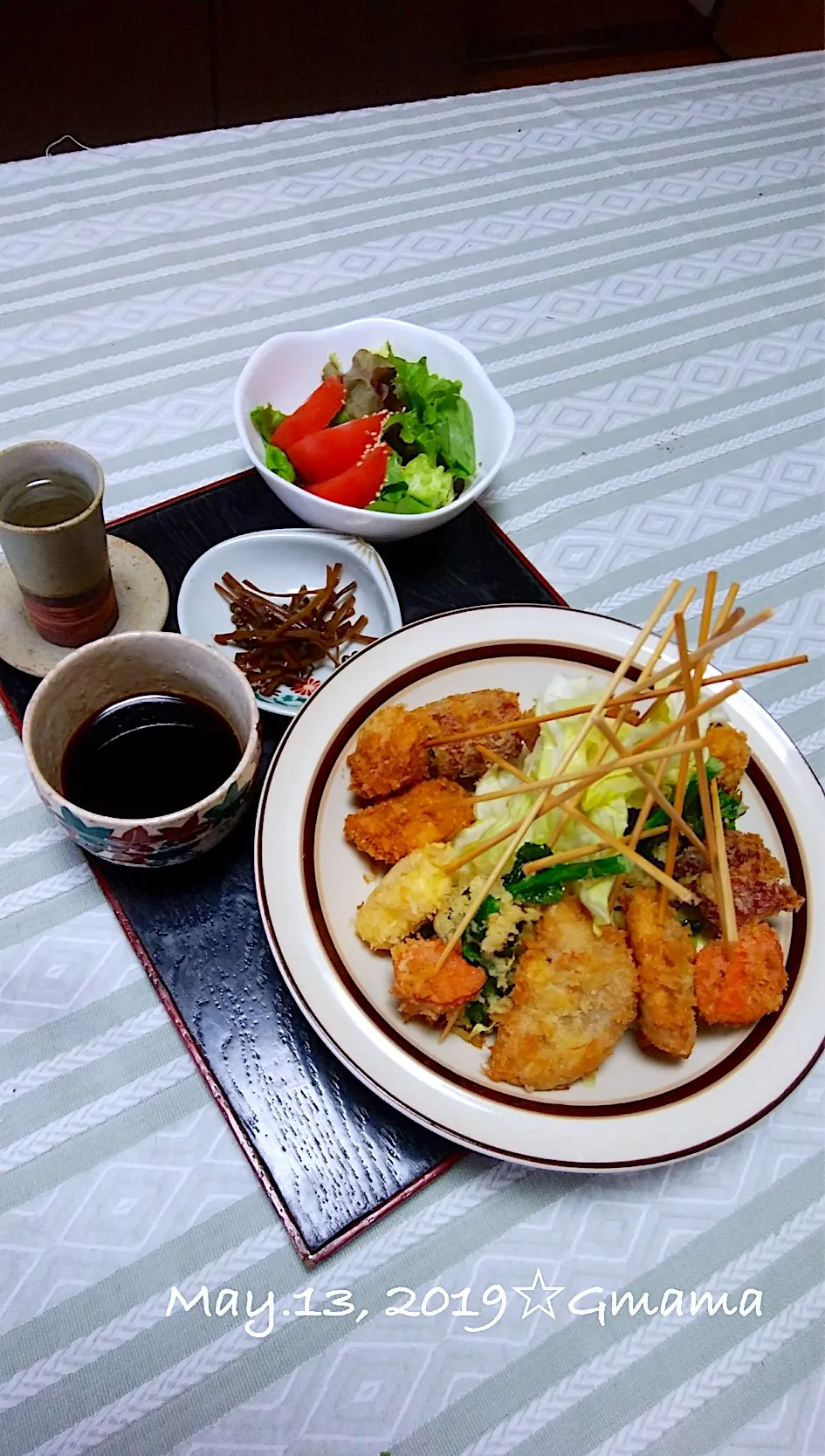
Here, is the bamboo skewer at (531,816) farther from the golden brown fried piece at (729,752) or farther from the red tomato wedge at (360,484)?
the red tomato wedge at (360,484)

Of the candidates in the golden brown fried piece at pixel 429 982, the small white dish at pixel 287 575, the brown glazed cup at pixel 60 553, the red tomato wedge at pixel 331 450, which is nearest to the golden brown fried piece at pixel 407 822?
the golden brown fried piece at pixel 429 982

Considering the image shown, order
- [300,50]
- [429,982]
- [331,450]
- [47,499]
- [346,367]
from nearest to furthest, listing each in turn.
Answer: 1. [429,982]
2. [47,499]
3. [331,450]
4. [346,367]
5. [300,50]

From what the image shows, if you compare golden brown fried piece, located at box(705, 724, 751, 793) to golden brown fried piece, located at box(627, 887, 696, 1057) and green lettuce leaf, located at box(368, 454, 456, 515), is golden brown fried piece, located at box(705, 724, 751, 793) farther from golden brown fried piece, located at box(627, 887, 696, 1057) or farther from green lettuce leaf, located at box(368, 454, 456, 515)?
green lettuce leaf, located at box(368, 454, 456, 515)

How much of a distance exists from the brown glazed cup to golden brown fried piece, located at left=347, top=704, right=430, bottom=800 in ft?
1.32

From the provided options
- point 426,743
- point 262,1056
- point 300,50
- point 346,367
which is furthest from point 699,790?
point 300,50

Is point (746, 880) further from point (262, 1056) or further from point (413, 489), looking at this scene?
point (413, 489)

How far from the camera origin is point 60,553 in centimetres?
123

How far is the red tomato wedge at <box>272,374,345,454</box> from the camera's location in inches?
61.5

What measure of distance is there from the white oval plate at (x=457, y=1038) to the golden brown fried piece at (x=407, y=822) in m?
0.03

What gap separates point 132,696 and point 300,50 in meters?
3.05

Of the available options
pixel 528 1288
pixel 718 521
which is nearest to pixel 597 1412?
pixel 528 1288

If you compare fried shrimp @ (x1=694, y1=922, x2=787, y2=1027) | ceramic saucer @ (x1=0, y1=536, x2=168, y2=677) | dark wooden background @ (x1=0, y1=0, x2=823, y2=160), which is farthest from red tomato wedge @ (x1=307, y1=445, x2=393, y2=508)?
dark wooden background @ (x1=0, y1=0, x2=823, y2=160)

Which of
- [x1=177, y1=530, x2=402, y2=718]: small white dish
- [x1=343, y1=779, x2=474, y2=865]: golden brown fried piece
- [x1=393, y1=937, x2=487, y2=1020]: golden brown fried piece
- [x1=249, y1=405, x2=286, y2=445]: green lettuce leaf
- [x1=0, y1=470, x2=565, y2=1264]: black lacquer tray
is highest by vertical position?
[x1=249, y1=405, x2=286, y2=445]: green lettuce leaf

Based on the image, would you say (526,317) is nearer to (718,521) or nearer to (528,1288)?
(718,521)
